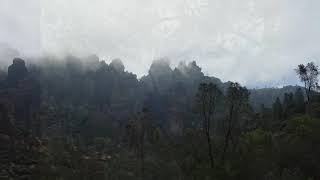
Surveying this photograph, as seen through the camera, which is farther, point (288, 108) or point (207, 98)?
point (288, 108)

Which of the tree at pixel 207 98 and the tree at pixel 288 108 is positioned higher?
the tree at pixel 288 108

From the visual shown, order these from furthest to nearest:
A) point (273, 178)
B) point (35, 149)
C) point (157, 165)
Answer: point (35, 149) < point (157, 165) < point (273, 178)

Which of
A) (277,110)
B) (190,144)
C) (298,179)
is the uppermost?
(277,110)

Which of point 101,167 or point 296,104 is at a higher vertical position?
point 296,104

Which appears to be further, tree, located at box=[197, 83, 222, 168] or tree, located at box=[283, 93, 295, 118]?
tree, located at box=[283, 93, 295, 118]

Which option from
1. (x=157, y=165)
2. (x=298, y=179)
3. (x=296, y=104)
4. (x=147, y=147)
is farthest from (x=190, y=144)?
(x=296, y=104)

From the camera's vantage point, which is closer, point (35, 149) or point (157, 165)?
point (157, 165)

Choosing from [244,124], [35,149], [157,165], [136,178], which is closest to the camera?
[136,178]

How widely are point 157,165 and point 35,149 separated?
3808cm

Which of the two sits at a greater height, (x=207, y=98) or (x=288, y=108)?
(x=288, y=108)

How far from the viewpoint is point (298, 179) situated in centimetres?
7956

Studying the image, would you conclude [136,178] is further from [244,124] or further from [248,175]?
[244,124]

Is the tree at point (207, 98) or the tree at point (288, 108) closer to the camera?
the tree at point (207, 98)

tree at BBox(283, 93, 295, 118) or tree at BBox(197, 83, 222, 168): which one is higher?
tree at BBox(283, 93, 295, 118)
